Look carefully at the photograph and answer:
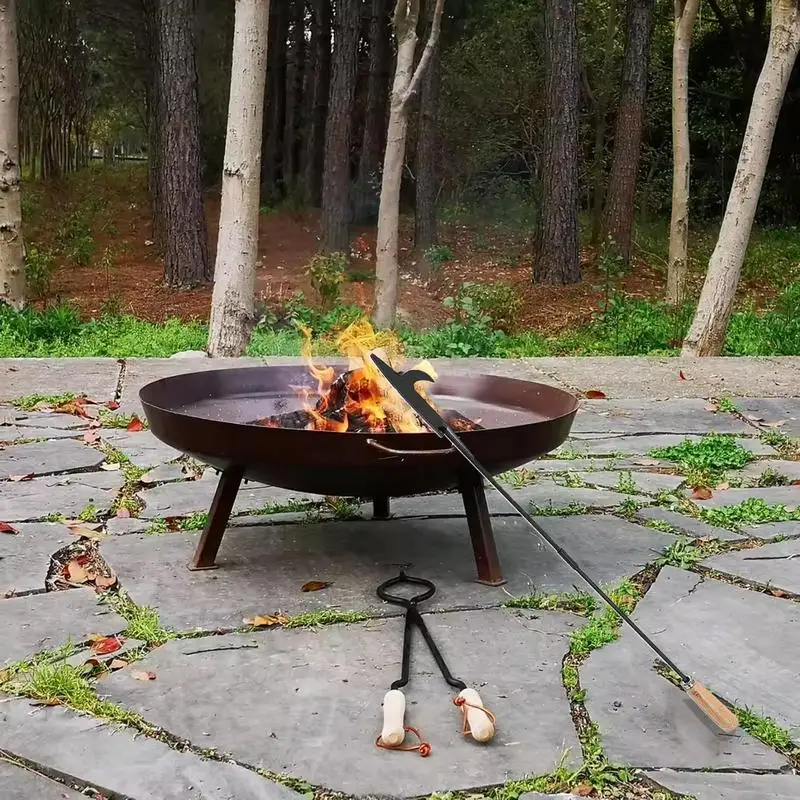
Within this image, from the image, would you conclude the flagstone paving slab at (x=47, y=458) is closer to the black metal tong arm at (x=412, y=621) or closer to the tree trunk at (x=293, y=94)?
the black metal tong arm at (x=412, y=621)

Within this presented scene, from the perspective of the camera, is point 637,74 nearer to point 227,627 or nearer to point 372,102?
point 372,102

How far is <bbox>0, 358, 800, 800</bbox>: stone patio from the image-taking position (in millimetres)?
1651

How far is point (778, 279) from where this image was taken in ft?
40.6

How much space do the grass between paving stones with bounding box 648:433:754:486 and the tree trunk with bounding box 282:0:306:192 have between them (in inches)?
532

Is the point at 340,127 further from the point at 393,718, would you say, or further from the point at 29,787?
the point at 29,787

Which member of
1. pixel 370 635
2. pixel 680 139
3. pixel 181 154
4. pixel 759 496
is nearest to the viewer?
pixel 370 635

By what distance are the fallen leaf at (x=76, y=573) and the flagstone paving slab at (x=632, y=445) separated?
200 cm

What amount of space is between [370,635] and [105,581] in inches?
28.8

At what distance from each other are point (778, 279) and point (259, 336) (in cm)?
802

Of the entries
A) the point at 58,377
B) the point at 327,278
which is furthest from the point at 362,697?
the point at 327,278

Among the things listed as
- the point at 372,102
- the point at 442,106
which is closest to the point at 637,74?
the point at 442,106

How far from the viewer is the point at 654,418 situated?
440 cm

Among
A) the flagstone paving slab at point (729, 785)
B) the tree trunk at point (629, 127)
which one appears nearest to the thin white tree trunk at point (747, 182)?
the flagstone paving slab at point (729, 785)

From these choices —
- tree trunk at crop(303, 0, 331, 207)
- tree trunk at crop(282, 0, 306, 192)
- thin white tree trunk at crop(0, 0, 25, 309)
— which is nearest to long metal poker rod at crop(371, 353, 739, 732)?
thin white tree trunk at crop(0, 0, 25, 309)
